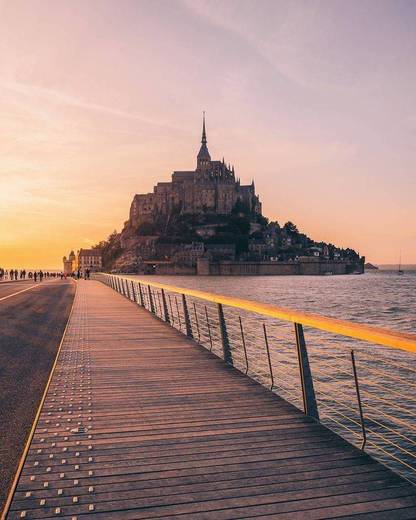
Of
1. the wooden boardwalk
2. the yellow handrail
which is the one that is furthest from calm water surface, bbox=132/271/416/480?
the wooden boardwalk

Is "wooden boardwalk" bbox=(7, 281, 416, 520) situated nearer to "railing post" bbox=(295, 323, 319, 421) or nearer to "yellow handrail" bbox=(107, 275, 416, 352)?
"railing post" bbox=(295, 323, 319, 421)

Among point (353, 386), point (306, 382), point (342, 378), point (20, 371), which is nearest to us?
point (306, 382)

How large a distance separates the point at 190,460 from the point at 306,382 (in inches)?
76.2

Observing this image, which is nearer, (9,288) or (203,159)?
(9,288)

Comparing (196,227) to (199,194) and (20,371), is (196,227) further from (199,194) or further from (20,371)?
(20,371)

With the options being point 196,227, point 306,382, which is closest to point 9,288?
point 306,382

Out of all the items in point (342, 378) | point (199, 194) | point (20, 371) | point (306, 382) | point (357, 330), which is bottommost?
point (342, 378)

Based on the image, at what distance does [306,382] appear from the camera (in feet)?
17.6

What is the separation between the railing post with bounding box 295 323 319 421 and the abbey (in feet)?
565

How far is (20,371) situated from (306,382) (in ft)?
17.7

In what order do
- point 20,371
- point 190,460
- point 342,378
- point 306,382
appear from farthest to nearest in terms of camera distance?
point 342,378 → point 20,371 → point 306,382 → point 190,460

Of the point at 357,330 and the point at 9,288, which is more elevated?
the point at 357,330

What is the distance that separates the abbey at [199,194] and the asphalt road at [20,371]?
527 feet

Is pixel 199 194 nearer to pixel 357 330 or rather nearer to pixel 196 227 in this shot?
pixel 196 227
